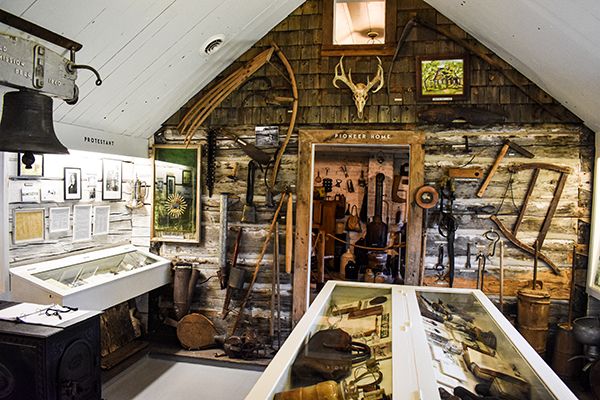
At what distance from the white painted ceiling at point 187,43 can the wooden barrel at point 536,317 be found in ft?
5.99

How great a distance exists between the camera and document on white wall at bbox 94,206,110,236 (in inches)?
179

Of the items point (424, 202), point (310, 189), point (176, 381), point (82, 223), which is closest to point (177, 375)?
point (176, 381)

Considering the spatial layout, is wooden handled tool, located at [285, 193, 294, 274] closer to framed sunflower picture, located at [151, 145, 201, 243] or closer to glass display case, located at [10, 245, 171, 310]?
framed sunflower picture, located at [151, 145, 201, 243]

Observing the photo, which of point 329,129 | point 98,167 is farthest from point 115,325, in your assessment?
point 329,129

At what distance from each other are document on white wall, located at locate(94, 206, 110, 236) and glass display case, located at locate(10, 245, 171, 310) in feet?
0.75

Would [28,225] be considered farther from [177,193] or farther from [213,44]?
[213,44]

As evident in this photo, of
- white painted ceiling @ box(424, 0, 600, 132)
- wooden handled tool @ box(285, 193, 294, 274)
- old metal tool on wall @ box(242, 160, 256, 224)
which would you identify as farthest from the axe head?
white painted ceiling @ box(424, 0, 600, 132)

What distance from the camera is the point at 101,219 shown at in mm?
4648

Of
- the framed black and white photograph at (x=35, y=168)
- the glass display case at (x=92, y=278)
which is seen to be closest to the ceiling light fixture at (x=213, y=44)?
the framed black and white photograph at (x=35, y=168)

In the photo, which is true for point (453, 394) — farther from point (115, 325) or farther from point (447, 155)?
point (115, 325)

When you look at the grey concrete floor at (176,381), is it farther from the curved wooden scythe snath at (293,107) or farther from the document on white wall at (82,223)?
the curved wooden scythe snath at (293,107)

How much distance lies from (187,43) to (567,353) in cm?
493

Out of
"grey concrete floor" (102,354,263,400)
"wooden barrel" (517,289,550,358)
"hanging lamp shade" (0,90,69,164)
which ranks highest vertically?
"hanging lamp shade" (0,90,69,164)

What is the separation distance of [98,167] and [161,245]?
1.28 meters
